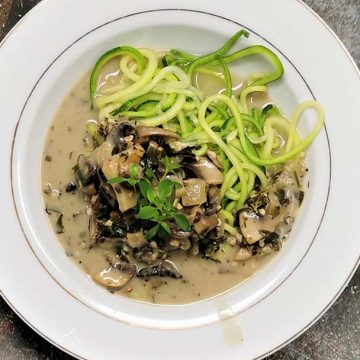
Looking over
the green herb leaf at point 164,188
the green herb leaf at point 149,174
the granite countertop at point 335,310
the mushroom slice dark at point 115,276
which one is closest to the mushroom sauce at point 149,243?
the mushroom slice dark at point 115,276

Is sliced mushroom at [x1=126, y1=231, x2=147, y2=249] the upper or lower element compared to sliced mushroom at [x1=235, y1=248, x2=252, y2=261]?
upper

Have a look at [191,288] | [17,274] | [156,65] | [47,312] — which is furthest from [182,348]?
[156,65]

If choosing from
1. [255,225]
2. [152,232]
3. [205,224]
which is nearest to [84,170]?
[152,232]

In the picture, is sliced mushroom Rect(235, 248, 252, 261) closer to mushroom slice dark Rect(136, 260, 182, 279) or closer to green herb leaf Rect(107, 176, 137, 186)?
mushroom slice dark Rect(136, 260, 182, 279)

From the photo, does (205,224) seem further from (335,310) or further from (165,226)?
(335,310)

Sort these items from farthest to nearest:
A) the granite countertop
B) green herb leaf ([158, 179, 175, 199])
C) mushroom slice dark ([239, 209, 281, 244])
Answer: the granite countertop → mushroom slice dark ([239, 209, 281, 244]) → green herb leaf ([158, 179, 175, 199])

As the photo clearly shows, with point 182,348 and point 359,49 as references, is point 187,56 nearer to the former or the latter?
point 359,49

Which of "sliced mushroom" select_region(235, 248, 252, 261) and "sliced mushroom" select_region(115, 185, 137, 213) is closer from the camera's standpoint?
"sliced mushroom" select_region(115, 185, 137, 213)

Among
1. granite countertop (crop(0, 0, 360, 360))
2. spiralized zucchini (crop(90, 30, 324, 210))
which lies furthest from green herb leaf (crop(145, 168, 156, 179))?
granite countertop (crop(0, 0, 360, 360))
